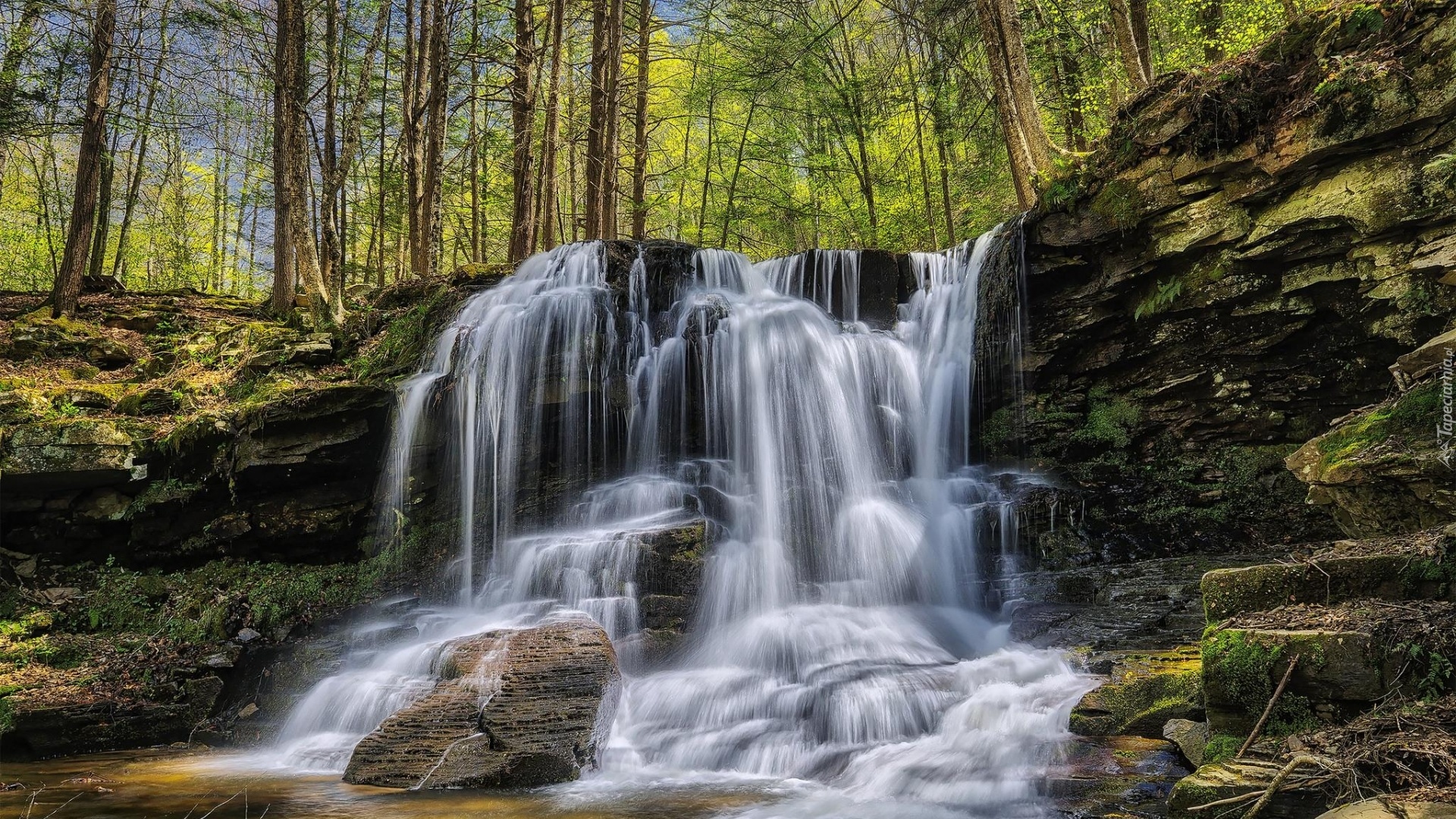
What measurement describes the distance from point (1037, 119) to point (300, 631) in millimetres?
12214

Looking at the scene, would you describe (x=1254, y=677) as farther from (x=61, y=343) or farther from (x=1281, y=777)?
(x=61, y=343)

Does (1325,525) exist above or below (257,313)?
below

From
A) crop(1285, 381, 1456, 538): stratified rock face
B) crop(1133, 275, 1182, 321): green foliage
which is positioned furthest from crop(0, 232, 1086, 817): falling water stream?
crop(1133, 275, 1182, 321): green foliage

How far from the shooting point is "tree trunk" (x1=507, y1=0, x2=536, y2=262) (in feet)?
44.8

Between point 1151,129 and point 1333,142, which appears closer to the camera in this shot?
point 1333,142

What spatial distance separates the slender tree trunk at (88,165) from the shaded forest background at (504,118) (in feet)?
0.11

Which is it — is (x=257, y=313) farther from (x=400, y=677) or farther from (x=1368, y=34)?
(x=1368, y=34)

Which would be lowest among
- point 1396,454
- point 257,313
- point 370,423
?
point 1396,454

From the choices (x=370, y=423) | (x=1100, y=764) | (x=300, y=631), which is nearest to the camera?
(x=1100, y=764)

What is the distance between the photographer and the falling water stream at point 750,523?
18.0 ft

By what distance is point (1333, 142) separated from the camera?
297 inches

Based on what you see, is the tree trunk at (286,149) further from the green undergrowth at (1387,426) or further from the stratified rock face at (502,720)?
the green undergrowth at (1387,426)

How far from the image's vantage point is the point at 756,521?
31.2ft

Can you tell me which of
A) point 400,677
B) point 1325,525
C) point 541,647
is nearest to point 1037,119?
point 1325,525
